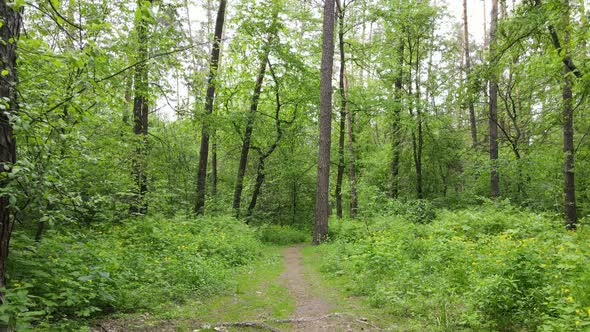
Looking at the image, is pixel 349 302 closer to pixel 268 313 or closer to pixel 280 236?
pixel 268 313

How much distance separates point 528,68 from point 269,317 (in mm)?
8454

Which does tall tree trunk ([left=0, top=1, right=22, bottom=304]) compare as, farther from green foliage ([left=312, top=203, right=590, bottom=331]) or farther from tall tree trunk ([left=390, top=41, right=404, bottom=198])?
tall tree trunk ([left=390, top=41, right=404, bottom=198])

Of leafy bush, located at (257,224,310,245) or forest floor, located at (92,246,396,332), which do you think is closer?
forest floor, located at (92,246,396,332)

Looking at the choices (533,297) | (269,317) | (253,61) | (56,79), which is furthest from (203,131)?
(533,297)

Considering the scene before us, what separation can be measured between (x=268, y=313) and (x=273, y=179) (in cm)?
1805

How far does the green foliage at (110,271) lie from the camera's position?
4.18 m

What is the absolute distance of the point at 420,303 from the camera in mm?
5387

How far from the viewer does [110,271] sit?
5.48m

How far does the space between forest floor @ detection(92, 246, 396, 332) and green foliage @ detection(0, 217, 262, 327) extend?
1.33 ft

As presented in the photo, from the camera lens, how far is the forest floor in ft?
16.1

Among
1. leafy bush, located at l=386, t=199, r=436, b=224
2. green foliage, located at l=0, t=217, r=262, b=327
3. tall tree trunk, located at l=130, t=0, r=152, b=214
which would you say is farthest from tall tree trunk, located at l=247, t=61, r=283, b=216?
green foliage, located at l=0, t=217, r=262, b=327

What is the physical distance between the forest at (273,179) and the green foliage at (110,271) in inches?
1.7

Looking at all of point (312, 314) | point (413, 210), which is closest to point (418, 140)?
point (413, 210)

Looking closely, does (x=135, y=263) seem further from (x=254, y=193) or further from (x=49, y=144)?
(x=254, y=193)
